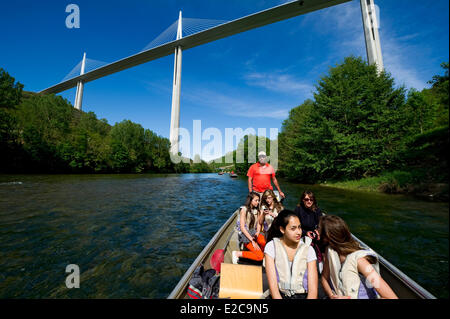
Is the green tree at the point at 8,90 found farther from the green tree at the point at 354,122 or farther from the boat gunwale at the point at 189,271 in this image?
the green tree at the point at 354,122

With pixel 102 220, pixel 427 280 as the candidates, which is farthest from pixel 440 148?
pixel 102 220

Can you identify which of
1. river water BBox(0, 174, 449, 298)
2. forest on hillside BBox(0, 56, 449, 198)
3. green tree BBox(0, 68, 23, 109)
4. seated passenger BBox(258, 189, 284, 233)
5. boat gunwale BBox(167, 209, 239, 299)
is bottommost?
river water BBox(0, 174, 449, 298)

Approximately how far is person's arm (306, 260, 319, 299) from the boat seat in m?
0.53

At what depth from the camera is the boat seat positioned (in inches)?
84.6

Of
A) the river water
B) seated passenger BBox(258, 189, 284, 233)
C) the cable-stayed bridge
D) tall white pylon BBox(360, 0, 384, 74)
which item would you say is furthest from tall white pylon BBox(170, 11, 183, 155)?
seated passenger BBox(258, 189, 284, 233)

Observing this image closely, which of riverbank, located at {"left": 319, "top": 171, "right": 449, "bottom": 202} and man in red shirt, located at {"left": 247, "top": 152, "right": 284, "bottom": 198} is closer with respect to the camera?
man in red shirt, located at {"left": 247, "top": 152, "right": 284, "bottom": 198}

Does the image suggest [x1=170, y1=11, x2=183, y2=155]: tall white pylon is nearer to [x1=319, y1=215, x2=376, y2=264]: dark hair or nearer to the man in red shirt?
the man in red shirt

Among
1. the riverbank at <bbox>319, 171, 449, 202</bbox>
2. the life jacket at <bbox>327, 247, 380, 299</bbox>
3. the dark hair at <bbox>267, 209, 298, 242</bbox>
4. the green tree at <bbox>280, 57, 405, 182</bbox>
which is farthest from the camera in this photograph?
the green tree at <bbox>280, 57, 405, 182</bbox>

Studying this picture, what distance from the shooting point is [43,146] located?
29.8 meters

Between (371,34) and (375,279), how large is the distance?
86.9 feet

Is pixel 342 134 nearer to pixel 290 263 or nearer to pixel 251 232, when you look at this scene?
pixel 251 232

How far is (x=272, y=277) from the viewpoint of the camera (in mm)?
2014
